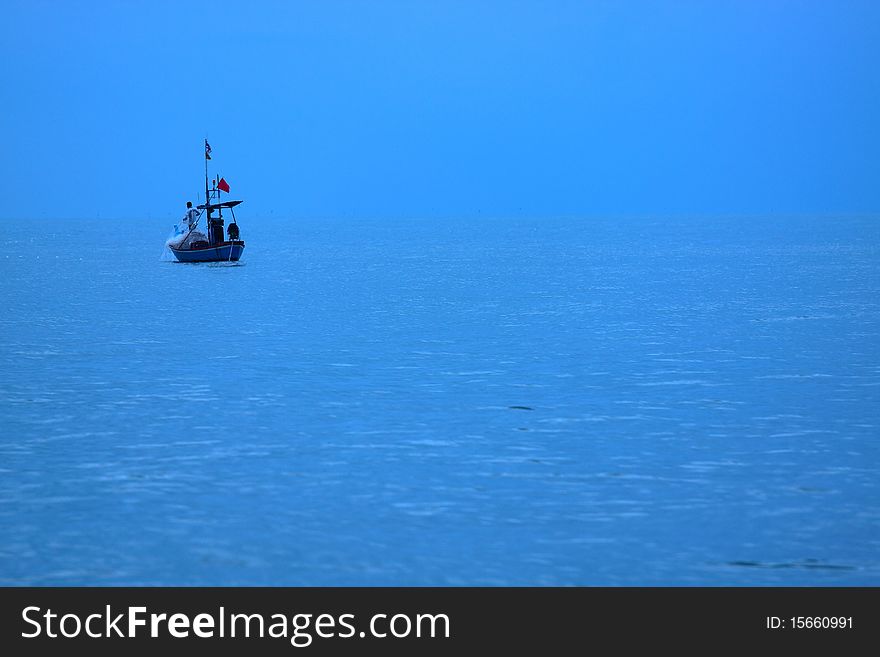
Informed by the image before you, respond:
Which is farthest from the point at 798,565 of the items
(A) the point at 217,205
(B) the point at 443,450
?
(A) the point at 217,205

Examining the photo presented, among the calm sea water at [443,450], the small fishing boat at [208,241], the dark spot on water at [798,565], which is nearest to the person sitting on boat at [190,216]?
the small fishing boat at [208,241]

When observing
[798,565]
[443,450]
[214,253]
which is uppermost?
[214,253]

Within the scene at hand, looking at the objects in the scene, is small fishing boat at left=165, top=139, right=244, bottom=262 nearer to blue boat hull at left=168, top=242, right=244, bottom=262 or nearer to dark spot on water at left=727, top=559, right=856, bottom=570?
blue boat hull at left=168, top=242, right=244, bottom=262

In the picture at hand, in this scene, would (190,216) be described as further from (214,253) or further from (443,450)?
(443,450)

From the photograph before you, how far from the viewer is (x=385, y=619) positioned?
1387cm

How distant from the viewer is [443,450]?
A: 903 inches

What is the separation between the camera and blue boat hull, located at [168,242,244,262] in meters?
105

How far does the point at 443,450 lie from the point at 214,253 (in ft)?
283

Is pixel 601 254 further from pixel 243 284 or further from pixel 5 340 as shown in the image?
pixel 5 340

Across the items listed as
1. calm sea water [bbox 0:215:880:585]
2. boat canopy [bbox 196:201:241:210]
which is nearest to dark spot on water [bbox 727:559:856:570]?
calm sea water [bbox 0:215:880:585]

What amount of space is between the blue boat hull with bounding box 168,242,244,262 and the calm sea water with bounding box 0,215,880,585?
5266cm

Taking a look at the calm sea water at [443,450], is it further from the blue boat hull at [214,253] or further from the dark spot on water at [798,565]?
the blue boat hull at [214,253]

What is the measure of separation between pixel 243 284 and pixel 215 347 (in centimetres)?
4380

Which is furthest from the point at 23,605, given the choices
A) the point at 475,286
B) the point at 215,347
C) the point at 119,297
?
the point at 475,286
